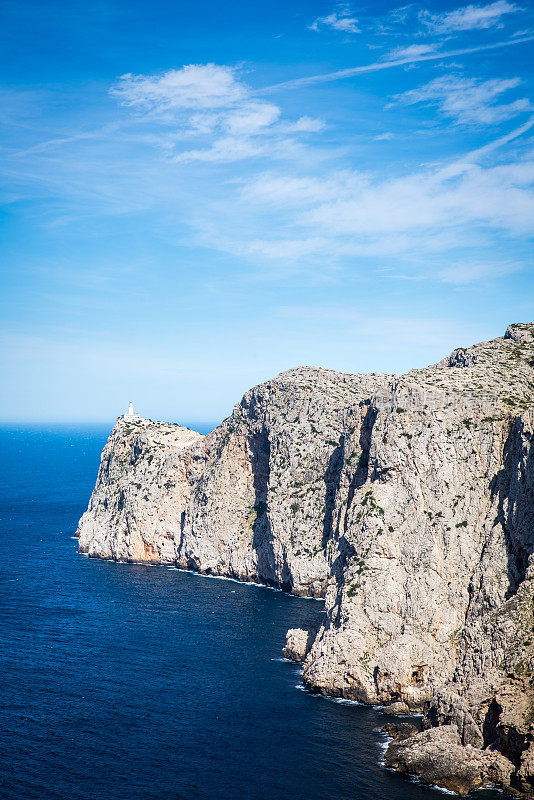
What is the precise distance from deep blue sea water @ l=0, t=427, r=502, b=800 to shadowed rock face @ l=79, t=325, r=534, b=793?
584 cm

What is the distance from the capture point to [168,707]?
7738 centimetres

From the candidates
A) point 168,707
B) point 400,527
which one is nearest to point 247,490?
point 400,527

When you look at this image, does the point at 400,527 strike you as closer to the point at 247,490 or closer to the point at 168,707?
the point at 168,707

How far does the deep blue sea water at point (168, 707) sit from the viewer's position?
203 feet

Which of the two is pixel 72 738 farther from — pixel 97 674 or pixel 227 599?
pixel 227 599

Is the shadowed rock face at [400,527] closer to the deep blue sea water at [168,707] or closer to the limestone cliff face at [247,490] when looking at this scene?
the limestone cliff face at [247,490]

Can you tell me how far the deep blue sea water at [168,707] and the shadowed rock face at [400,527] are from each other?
19.2ft

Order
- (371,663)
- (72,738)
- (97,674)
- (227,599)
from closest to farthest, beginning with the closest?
(72,738)
(371,663)
(97,674)
(227,599)

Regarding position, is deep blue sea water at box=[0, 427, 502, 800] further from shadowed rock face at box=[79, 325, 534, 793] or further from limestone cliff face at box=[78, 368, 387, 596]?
limestone cliff face at box=[78, 368, 387, 596]

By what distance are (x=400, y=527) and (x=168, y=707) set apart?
34.7 metres

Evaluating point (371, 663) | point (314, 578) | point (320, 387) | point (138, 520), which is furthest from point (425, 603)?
point (138, 520)

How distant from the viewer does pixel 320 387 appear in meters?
144

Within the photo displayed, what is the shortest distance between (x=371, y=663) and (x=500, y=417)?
111ft

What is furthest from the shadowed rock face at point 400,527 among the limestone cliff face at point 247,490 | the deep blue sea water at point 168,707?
the deep blue sea water at point 168,707
